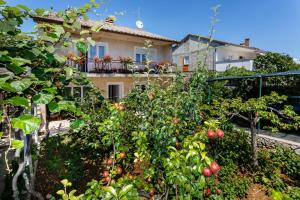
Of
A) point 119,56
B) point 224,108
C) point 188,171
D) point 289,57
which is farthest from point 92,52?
point 289,57

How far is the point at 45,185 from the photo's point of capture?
5418mm

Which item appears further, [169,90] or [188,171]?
[169,90]

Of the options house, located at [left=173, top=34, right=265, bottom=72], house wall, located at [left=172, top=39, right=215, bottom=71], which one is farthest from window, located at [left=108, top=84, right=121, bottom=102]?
house wall, located at [left=172, top=39, right=215, bottom=71]

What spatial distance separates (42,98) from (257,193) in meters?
5.85

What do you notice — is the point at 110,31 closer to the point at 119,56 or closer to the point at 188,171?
the point at 119,56

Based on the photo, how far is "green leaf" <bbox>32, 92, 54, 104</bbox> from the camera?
58.7 inches

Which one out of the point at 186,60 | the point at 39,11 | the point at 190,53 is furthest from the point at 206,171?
the point at 186,60

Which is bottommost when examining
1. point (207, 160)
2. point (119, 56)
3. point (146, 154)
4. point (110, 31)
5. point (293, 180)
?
point (293, 180)

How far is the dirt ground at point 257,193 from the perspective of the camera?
5297 mm

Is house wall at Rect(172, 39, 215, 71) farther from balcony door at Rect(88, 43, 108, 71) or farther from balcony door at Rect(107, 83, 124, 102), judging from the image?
balcony door at Rect(88, 43, 108, 71)

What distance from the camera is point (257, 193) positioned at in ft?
18.1

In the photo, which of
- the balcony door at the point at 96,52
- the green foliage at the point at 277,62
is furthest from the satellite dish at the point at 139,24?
the green foliage at the point at 277,62

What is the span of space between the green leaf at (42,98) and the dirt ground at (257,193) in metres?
5.42

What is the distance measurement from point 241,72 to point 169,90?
8899 mm
